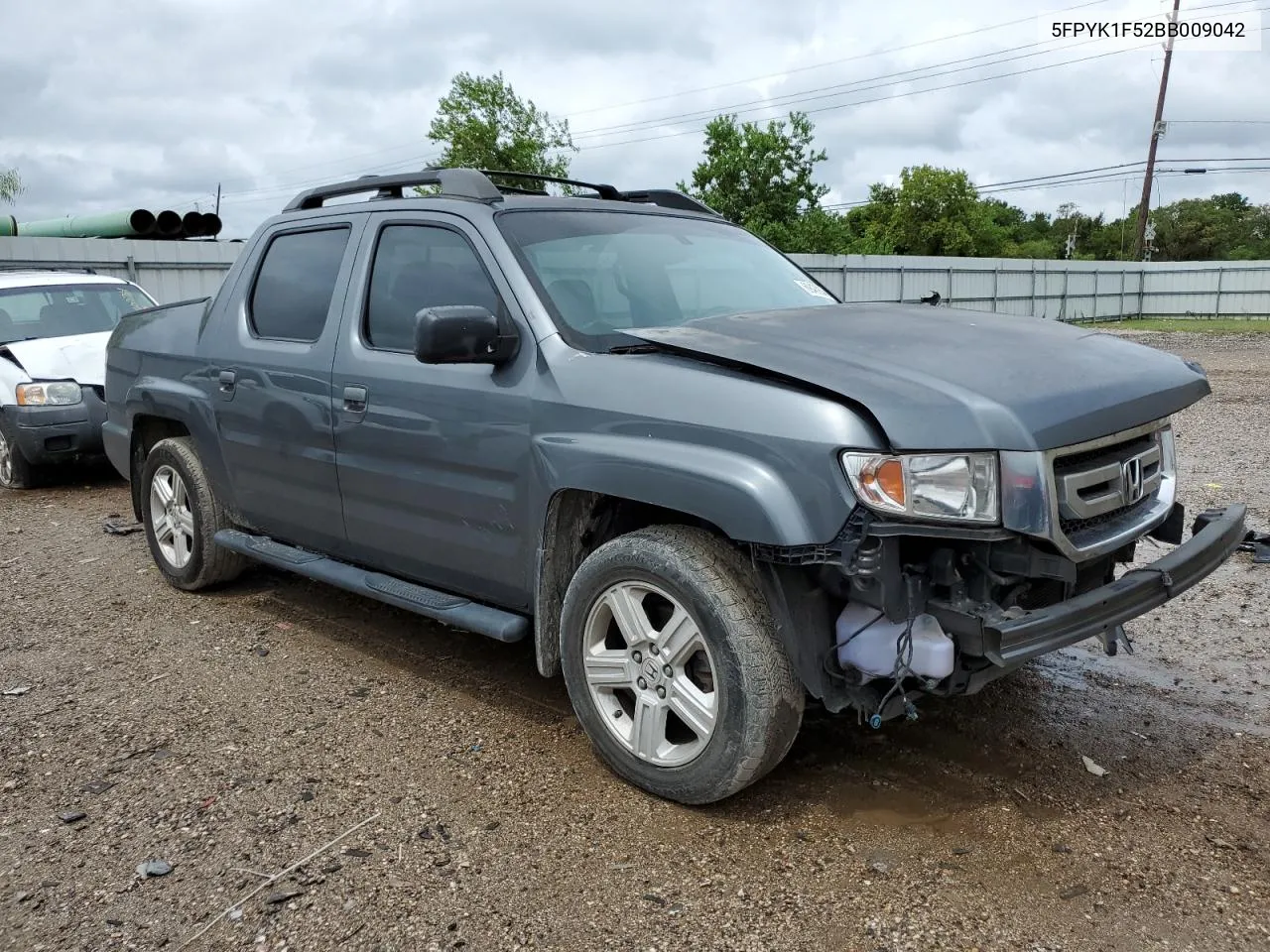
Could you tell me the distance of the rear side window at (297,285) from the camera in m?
4.35

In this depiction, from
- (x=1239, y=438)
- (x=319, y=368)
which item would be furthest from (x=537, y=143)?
(x=319, y=368)

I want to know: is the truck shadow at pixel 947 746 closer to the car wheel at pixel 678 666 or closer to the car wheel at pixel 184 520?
the car wheel at pixel 678 666

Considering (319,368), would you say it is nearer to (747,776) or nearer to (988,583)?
(747,776)

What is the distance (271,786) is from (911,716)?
2079mm

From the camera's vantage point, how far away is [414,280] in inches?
158

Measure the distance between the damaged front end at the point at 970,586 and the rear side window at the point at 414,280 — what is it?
162cm

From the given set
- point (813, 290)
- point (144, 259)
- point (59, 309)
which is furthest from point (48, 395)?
point (144, 259)

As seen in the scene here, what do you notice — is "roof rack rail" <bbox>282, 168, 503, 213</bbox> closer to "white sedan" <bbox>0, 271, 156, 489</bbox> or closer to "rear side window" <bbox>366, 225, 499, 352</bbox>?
"rear side window" <bbox>366, 225, 499, 352</bbox>

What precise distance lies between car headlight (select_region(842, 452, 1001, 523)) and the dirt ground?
39.7 inches

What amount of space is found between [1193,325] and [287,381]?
35.7 metres

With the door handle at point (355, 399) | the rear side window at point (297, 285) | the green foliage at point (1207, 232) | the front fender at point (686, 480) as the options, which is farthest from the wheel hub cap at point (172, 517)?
the green foliage at point (1207, 232)

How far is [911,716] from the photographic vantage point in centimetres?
288

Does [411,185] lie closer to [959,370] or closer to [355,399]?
[355,399]

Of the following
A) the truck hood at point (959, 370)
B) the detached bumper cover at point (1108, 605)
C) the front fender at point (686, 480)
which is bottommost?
the detached bumper cover at point (1108, 605)
